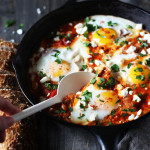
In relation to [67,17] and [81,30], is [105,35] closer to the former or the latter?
[81,30]

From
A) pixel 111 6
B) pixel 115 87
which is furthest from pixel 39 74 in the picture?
pixel 111 6

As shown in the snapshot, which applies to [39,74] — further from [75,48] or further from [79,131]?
[79,131]

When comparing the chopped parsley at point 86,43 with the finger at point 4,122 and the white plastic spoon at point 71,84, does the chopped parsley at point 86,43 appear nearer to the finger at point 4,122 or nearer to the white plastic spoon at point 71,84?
the white plastic spoon at point 71,84

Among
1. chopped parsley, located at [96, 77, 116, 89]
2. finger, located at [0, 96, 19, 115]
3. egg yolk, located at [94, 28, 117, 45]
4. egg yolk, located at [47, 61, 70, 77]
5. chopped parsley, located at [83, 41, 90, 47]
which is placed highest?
egg yolk, located at [94, 28, 117, 45]

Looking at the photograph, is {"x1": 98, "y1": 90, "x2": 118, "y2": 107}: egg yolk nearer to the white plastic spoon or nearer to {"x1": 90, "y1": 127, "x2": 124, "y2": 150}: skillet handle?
the white plastic spoon

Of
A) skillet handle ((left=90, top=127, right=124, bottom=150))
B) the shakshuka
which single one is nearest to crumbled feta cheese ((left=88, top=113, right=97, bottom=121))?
the shakshuka

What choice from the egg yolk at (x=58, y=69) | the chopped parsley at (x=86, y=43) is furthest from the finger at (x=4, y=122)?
the chopped parsley at (x=86, y=43)
